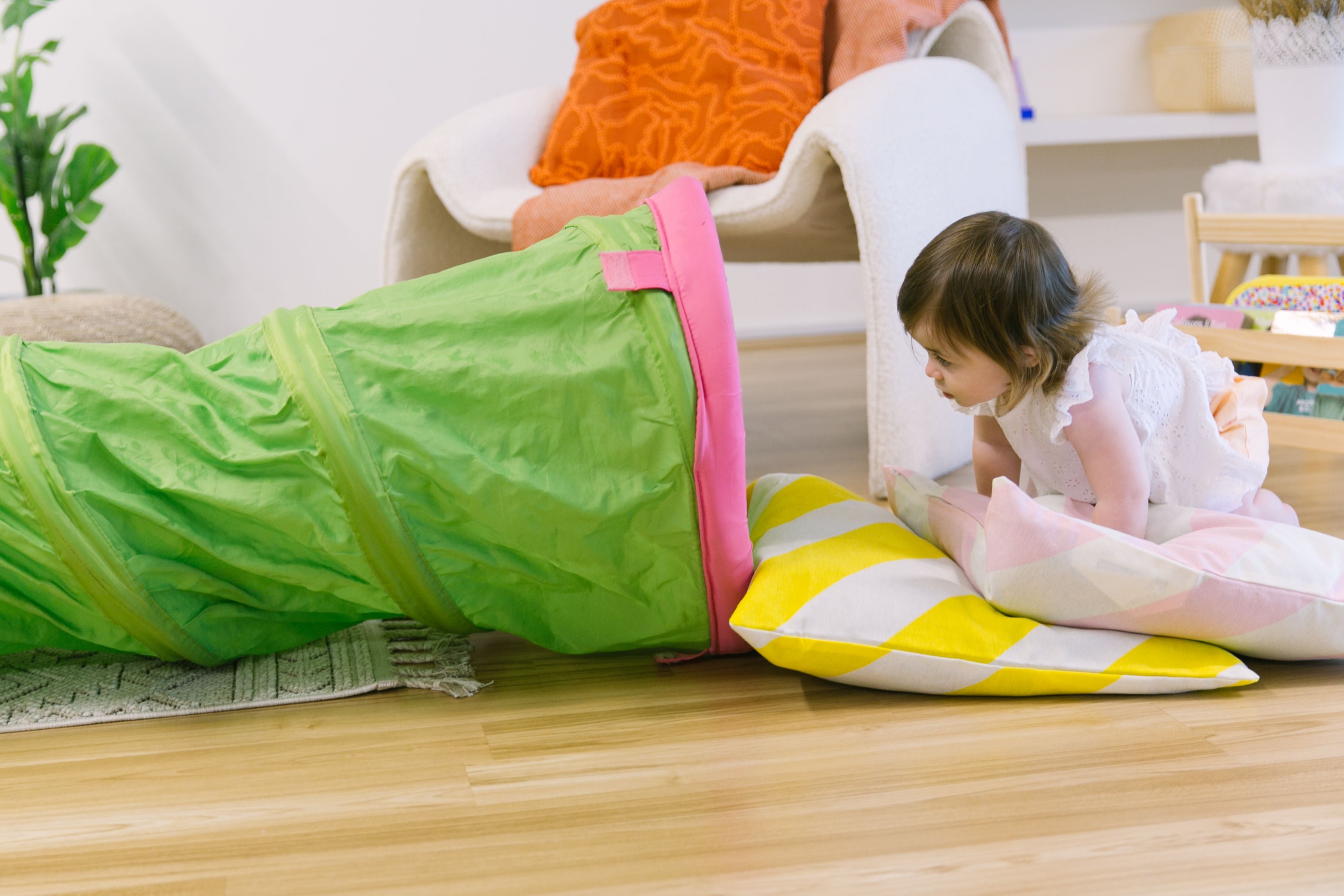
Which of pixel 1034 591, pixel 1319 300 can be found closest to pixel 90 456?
pixel 1034 591

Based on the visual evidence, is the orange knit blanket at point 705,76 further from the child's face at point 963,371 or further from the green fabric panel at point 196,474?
the green fabric panel at point 196,474

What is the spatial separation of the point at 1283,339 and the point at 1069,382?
604mm

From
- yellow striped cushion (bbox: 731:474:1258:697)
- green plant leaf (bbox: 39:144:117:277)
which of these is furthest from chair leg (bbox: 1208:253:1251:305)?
green plant leaf (bbox: 39:144:117:277)

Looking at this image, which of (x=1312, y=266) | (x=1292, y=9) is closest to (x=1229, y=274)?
(x=1312, y=266)

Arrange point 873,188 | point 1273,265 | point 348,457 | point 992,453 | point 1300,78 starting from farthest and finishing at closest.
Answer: point 1273,265 < point 1300,78 < point 873,188 < point 992,453 < point 348,457

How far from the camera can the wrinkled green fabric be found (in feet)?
2.90

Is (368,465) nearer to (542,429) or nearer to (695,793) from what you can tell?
(542,429)

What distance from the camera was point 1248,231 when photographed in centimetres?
159

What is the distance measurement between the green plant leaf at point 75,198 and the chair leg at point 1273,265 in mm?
2135

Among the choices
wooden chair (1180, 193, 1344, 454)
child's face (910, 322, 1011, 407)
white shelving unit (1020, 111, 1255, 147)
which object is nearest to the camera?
child's face (910, 322, 1011, 407)

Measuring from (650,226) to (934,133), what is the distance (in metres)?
0.68

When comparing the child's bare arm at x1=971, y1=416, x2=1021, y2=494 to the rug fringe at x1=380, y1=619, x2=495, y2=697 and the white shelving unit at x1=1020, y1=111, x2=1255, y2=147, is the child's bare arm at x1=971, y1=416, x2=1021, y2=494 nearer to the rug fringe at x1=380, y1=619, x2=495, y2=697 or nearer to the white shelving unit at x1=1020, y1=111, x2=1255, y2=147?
the rug fringe at x1=380, y1=619, x2=495, y2=697

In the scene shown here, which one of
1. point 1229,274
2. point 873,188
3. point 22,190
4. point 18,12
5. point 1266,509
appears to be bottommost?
point 1266,509

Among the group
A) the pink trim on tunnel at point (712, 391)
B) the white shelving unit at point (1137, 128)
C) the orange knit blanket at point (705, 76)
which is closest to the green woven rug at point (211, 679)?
the pink trim on tunnel at point (712, 391)
